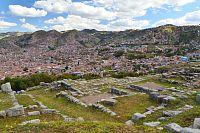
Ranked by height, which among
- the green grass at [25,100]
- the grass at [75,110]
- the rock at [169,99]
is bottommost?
the grass at [75,110]

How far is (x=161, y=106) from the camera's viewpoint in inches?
861

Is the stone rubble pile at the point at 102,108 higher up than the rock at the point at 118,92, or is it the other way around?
the rock at the point at 118,92

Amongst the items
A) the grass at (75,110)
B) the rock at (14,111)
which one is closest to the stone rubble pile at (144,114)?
the grass at (75,110)

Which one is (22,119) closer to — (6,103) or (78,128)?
(6,103)

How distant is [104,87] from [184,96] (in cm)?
1175

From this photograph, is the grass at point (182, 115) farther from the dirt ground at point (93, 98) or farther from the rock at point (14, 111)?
the rock at point (14, 111)

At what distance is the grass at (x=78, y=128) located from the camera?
12344 millimetres

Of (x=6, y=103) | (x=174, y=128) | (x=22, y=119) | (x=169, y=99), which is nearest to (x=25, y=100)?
(x=6, y=103)

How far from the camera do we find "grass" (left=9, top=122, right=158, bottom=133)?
1234 cm

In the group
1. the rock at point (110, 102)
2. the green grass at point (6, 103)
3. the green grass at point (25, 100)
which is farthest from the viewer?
the green grass at point (25, 100)

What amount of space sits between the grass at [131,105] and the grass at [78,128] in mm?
6640

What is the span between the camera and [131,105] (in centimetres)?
2350

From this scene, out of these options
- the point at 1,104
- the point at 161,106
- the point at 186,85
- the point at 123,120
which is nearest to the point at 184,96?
the point at 161,106

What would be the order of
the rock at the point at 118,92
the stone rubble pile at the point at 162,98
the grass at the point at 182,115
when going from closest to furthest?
1. the grass at the point at 182,115
2. the stone rubble pile at the point at 162,98
3. the rock at the point at 118,92
